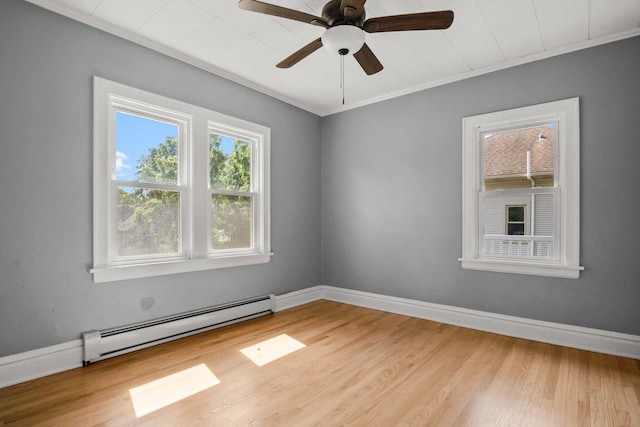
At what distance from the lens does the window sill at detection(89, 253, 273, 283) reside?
8.87 feet

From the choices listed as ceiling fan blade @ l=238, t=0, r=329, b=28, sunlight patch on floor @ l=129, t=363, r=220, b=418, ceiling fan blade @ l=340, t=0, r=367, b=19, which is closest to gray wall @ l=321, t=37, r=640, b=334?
ceiling fan blade @ l=340, t=0, r=367, b=19

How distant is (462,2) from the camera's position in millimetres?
2408

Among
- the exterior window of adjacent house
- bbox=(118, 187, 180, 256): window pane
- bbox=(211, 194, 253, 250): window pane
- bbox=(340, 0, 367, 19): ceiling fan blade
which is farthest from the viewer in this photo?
bbox=(211, 194, 253, 250): window pane

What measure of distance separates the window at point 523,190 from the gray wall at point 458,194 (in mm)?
92

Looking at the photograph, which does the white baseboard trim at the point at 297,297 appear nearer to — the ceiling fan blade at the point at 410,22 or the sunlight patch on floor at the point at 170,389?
the sunlight patch on floor at the point at 170,389

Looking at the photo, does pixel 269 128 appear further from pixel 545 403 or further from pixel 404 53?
pixel 545 403

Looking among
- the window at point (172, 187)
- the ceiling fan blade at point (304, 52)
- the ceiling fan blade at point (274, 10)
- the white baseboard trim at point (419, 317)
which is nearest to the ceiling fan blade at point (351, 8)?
the ceiling fan blade at point (274, 10)

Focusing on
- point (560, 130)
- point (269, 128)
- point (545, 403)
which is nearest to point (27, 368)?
point (269, 128)

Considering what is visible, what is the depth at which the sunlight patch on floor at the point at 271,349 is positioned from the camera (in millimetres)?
2756

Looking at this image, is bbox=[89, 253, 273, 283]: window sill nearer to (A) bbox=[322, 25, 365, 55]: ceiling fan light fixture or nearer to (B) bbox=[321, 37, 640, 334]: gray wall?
(B) bbox=[321, 37, 640, 334]: gray wall

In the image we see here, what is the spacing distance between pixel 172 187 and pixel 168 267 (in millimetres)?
780

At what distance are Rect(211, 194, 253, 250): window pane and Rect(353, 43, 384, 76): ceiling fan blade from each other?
2.07m

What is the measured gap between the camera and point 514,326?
3.28m

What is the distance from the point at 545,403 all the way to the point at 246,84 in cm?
396
